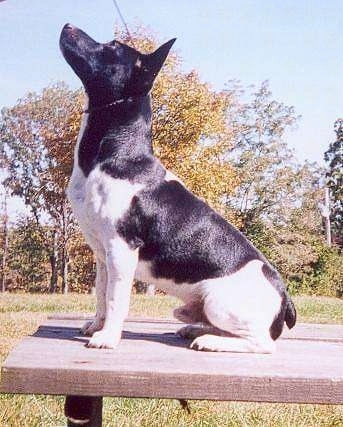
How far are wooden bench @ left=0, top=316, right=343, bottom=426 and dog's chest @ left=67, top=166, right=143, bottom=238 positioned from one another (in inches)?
14.9

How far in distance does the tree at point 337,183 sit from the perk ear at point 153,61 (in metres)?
20.3

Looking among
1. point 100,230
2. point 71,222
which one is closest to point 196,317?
point 100,230

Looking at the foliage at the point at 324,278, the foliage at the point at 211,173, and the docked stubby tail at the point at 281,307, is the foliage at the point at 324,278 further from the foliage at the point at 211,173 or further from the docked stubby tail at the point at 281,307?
the docked stubby tail at the point at 281,307

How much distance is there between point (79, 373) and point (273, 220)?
18.6m

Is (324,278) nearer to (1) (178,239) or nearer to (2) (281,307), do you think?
(2) (281,307)

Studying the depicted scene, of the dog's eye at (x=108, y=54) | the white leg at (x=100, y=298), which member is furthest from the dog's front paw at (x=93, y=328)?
the dog's eye at (x=108, y=54)

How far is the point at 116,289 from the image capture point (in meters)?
1.90

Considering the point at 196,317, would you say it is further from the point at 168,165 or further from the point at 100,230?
the point at 168,165

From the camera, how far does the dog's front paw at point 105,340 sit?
1.86 metres

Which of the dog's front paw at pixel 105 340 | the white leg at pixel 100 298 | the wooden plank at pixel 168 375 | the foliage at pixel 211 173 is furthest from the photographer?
the foliage at pixel 211 173

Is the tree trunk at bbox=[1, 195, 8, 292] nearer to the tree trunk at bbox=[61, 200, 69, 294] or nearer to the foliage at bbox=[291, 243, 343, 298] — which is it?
the tree trunk at bbox=[61, 200, 69, 294]

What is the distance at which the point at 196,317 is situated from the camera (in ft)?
7.14

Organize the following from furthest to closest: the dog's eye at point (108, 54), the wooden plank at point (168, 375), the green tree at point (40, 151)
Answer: the green tree at point (40, 151), the dog's eye at point (108, 54), the wooden plank at point (168, 375)

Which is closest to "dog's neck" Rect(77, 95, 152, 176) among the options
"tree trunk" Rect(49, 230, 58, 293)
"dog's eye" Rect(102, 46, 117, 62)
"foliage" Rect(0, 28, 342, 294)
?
"dog's eye" Rect(102, 46, 117, 62)
